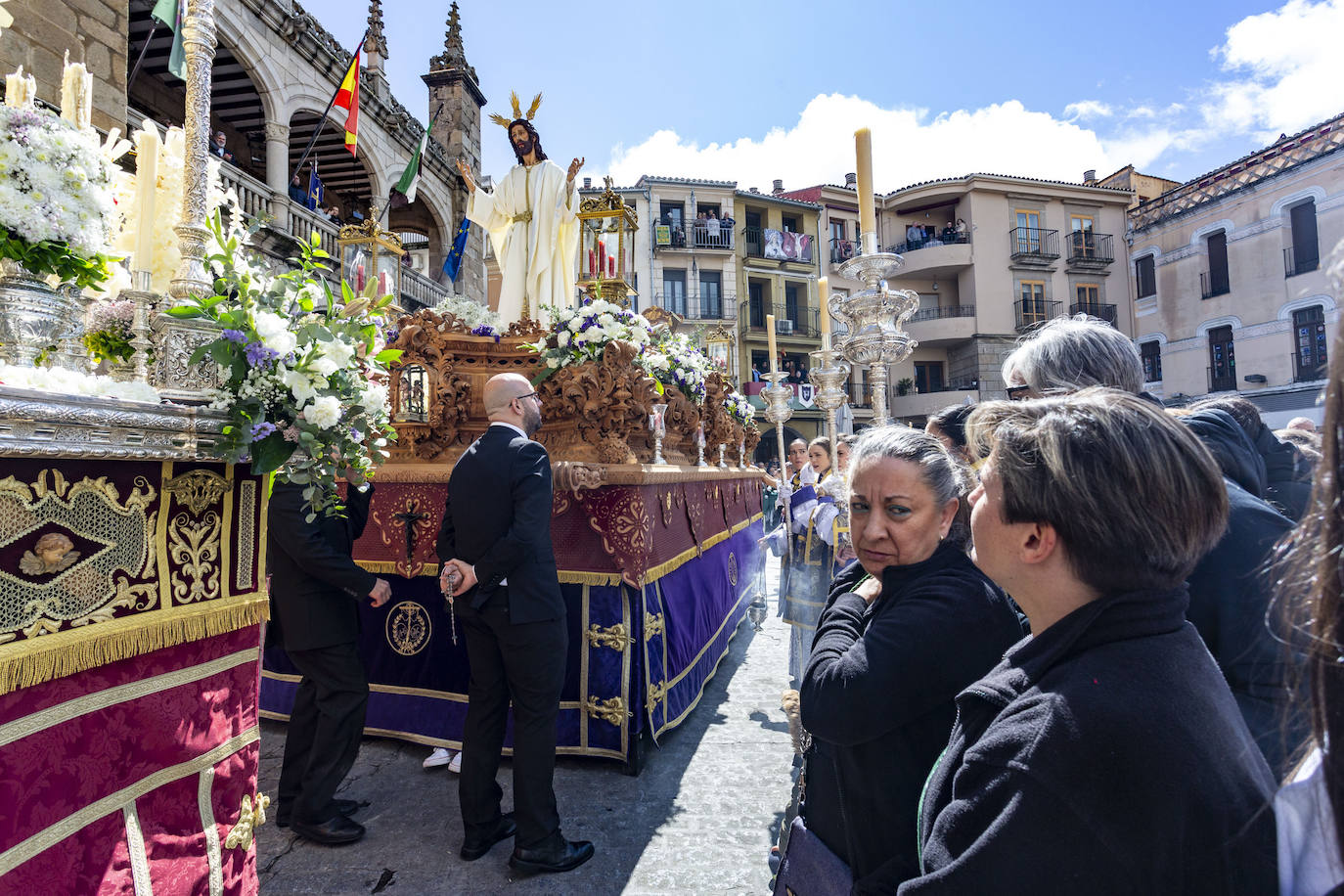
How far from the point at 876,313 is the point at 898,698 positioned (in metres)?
2.25

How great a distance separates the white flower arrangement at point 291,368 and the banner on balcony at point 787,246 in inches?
1161

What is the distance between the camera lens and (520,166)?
20.2 ft

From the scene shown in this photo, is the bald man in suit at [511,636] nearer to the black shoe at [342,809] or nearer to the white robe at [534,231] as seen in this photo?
the black shoe at [342,809]

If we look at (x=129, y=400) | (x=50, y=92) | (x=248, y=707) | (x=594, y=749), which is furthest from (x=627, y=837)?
(x=50, y=92)

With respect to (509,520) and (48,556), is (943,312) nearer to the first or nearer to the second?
(509,520)

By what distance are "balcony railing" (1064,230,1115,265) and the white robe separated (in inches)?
1168

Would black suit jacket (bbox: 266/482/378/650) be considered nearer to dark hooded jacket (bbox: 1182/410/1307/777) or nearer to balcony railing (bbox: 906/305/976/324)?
dark hooded jacket (bbox: 1182/410/1307/777)

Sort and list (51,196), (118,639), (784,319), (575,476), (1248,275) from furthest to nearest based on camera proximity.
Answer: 1. (784,319)
2. (1248,275)
3. (575,476)
4. (51,196)
5. (118,639)

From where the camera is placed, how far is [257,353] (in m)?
2.16

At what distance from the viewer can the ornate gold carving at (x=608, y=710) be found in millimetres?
3996

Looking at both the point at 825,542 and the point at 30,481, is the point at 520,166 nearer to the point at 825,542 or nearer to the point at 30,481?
the point at 825,542

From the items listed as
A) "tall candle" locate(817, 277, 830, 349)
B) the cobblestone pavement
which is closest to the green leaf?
the cobblestone pavement

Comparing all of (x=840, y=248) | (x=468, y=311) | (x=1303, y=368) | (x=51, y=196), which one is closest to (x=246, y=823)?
(x=51, y=196)

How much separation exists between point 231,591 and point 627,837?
6.93 feet
